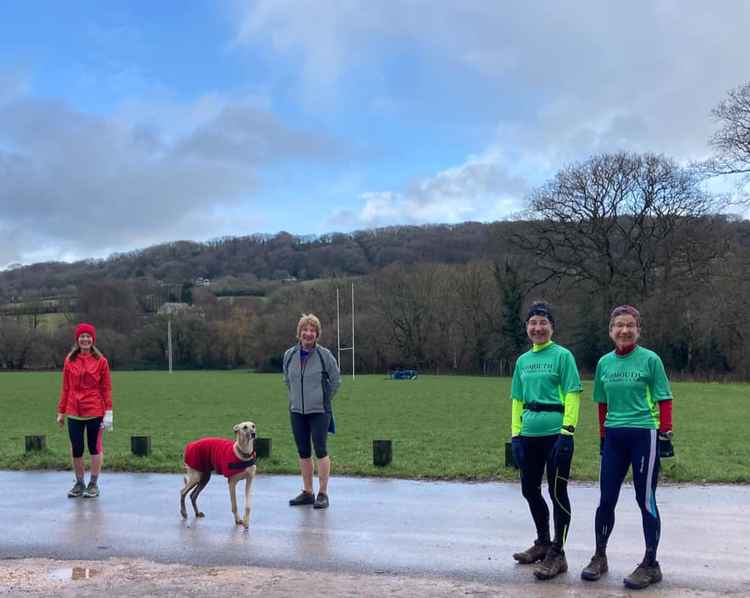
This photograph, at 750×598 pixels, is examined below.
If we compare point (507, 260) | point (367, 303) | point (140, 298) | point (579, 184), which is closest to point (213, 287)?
point (140, 298)

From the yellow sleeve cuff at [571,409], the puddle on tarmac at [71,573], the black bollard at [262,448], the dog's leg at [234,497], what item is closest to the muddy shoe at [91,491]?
the dog's leg at [234,497]

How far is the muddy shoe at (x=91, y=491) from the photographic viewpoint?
28.6 feet

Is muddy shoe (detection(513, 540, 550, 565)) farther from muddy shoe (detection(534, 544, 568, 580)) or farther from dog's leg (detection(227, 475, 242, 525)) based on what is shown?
dog's leg (detection(227, 475, 242, 525))

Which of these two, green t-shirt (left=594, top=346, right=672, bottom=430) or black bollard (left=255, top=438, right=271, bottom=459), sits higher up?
green t-shirt (left=594, top=346, right=672, bottom=430)

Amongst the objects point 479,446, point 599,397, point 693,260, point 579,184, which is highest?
point 579,184

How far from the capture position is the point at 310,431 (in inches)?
330

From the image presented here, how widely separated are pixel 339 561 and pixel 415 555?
62 cm

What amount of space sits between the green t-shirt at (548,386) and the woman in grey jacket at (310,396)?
2893 mm

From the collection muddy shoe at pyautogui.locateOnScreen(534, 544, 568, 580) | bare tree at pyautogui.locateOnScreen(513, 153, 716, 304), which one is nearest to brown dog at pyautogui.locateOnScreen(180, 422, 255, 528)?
muddy shoe at pyautogui.locateOnScreen(534, 544, 568, 580)

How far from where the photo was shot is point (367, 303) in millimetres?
86938

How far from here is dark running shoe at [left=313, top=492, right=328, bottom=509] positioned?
26.2ft

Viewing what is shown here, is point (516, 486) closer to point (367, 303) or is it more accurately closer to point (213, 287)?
point (367, 303)

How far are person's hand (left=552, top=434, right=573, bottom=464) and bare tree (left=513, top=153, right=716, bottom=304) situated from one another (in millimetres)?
52056

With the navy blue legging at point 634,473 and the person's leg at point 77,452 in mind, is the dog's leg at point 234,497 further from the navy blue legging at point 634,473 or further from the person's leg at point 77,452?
the navy blue legging at point 634,473
